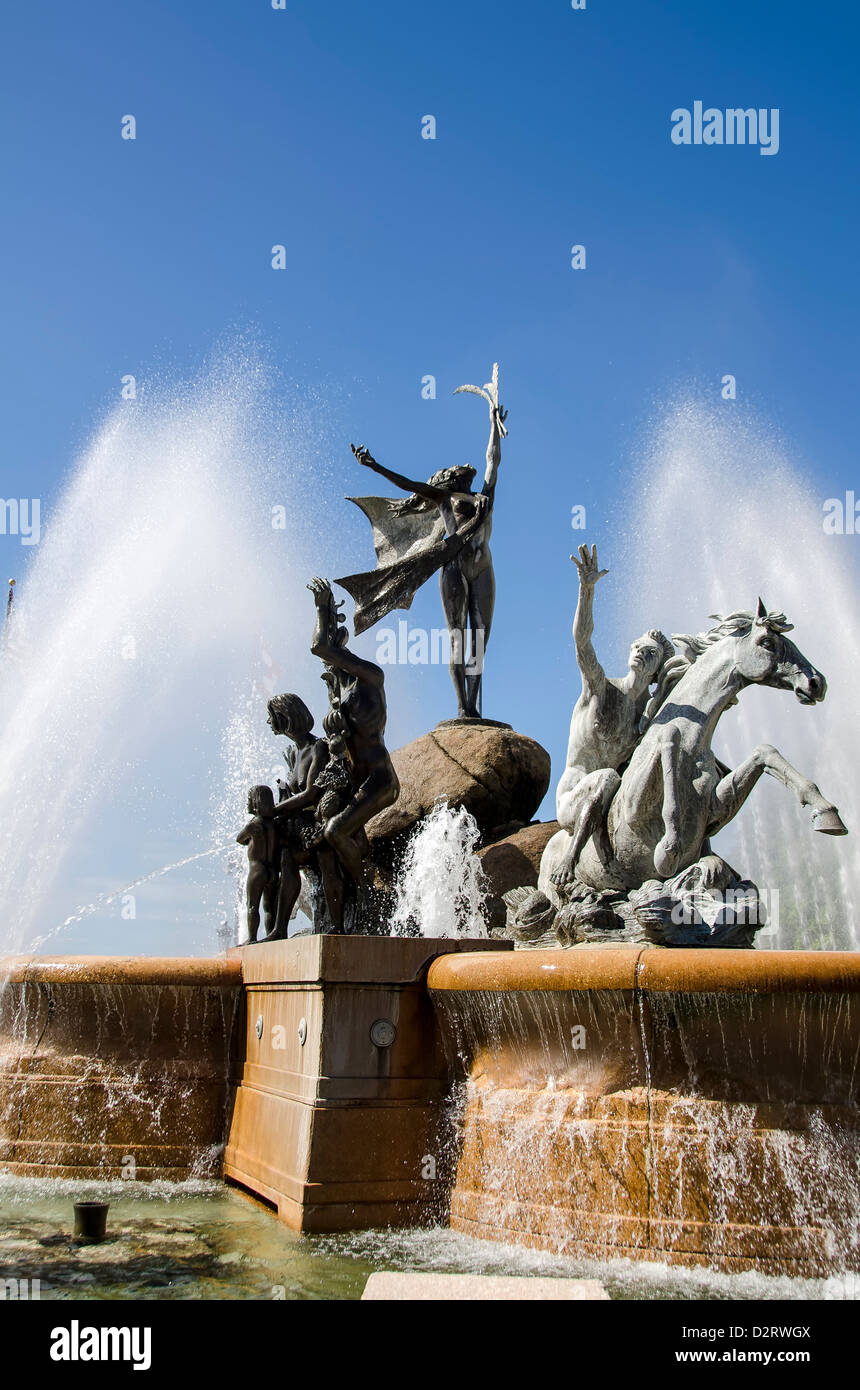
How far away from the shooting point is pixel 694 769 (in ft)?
26.9

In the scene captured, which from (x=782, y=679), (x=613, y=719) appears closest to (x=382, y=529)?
(x=613, y=719)

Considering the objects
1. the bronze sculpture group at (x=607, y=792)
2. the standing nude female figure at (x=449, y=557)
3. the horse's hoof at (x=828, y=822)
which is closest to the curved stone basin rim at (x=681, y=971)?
the bronze sculpture group at (x=607, y=792)

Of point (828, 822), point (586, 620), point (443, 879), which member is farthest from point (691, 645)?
point (443, 879)

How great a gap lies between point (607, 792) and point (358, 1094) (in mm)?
3355

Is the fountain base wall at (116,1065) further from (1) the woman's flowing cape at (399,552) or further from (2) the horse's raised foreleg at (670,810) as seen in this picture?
(1) the woman's flowing cape at (399,552)

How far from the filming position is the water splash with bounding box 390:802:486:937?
10.7 metres

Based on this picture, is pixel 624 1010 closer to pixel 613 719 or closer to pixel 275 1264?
pixel 275 1264

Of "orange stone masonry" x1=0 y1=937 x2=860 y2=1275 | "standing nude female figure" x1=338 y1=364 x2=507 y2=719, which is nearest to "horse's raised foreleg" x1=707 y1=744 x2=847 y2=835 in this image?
"orange stone masonry" x1=0 y1=937 x2=860 y2=1275

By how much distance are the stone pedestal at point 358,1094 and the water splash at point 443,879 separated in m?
3.99

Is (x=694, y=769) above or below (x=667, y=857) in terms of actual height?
above

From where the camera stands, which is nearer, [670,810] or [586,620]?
[670,810]

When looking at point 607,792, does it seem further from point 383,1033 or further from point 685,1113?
point 685,1113

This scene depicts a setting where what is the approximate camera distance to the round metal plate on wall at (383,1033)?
5.99 m

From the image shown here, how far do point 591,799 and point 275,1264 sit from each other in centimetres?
428
